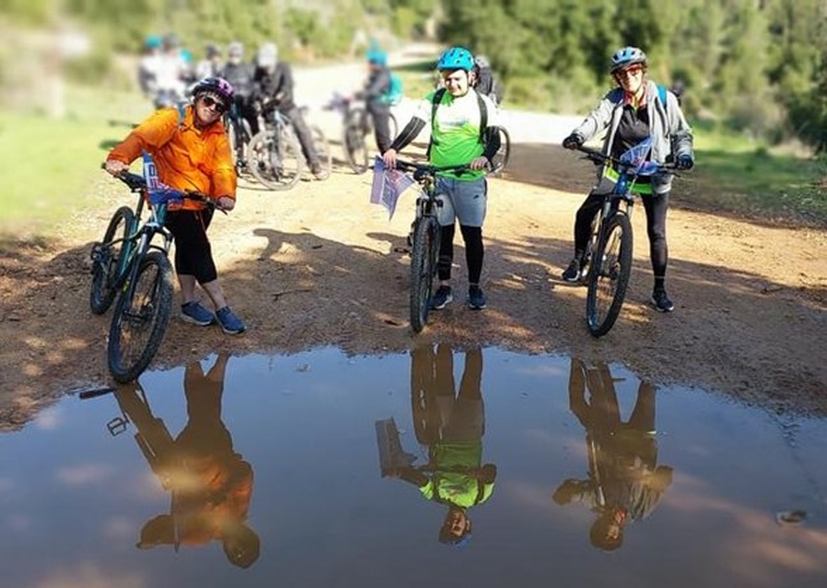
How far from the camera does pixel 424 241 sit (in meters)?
5.40

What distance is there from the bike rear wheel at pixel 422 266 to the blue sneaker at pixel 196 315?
4.55ft

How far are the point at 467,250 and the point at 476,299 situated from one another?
369 mm

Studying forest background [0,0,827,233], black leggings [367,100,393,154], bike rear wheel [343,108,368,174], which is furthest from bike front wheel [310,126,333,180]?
forest background [0,0,827,233]

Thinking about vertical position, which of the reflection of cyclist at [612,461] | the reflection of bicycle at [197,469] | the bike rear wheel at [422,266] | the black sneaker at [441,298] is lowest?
the reflection of bicycle at [197,469]

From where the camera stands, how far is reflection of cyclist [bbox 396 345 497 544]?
141 inches

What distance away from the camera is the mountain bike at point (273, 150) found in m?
10.1

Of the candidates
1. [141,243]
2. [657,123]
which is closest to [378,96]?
[657,123]

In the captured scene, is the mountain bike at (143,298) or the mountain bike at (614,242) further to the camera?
the mountain bike at (614,242)

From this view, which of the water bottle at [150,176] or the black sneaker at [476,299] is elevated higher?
the water bottle at [150,176]

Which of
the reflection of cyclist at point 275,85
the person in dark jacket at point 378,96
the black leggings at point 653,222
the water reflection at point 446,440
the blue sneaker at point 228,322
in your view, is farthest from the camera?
the person in dark jacket at point 378,96

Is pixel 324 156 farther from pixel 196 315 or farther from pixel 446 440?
pixel 446 440

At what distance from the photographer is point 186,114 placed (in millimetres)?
4996

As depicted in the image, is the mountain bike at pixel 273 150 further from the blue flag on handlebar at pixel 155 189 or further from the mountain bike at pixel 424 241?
the blue flag on handlebar at pixel 155 189

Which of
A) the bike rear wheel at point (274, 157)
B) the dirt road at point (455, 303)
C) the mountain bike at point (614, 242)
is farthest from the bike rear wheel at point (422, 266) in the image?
the bike rear wheel at point (274, 157)
